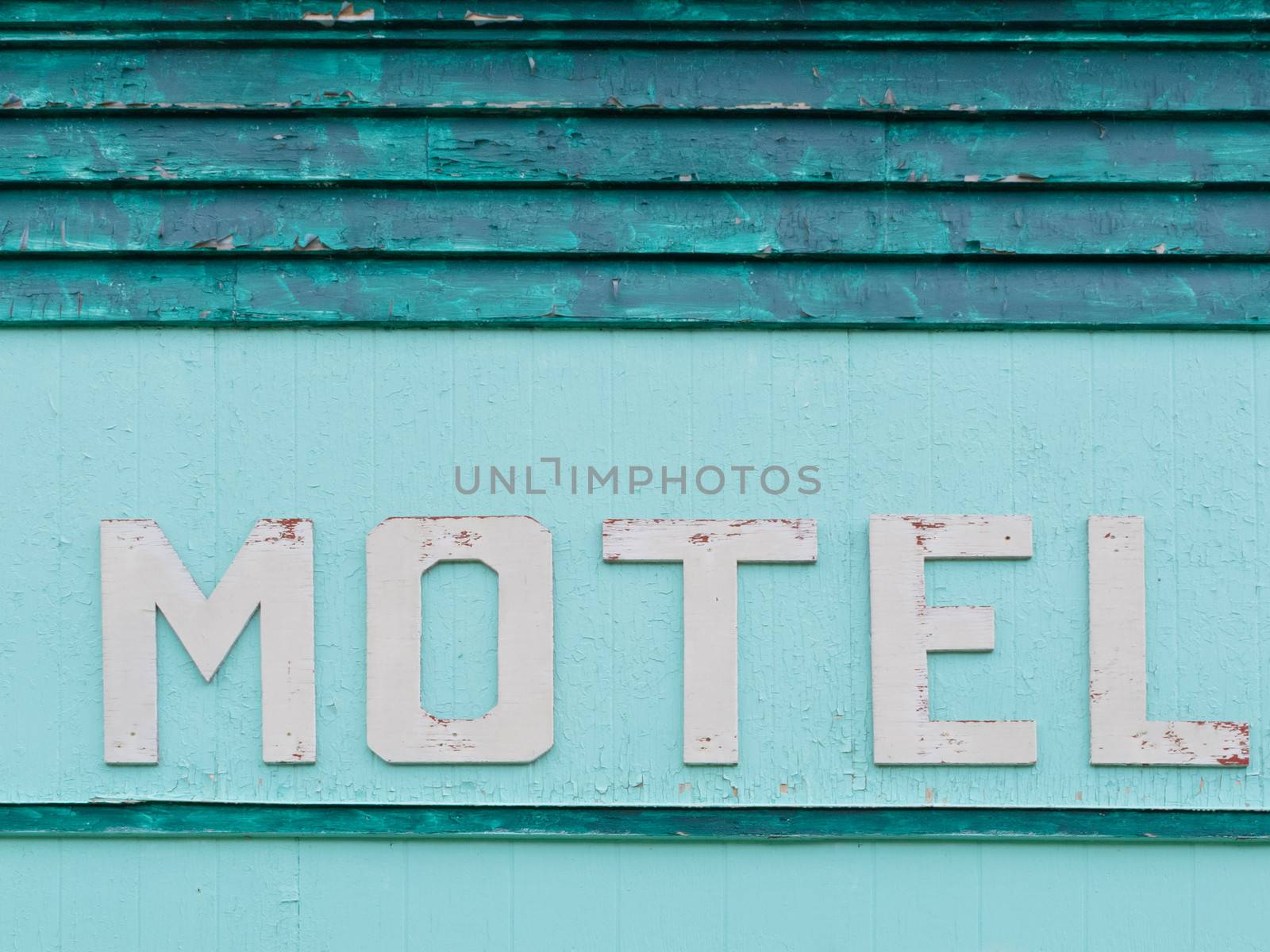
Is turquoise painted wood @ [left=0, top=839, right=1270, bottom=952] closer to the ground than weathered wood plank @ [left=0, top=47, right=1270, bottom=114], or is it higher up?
closer to the ground

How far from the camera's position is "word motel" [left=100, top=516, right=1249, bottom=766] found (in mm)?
2217

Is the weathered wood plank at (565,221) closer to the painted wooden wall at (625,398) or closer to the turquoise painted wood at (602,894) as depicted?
the painted wooden wall at (625,398)

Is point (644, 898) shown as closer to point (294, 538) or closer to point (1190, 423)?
point (294, 538)

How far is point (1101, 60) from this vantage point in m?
2.24

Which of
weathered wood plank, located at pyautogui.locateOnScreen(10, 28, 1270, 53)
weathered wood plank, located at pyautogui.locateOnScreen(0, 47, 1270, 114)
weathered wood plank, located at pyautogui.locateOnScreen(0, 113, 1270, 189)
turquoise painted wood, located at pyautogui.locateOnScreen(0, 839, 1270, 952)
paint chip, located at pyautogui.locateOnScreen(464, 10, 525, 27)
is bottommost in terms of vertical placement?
turquoise painted wood, located at pyautogui.locateOnScreen(0, 839, 1270, 952)

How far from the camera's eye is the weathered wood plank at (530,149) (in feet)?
7.40

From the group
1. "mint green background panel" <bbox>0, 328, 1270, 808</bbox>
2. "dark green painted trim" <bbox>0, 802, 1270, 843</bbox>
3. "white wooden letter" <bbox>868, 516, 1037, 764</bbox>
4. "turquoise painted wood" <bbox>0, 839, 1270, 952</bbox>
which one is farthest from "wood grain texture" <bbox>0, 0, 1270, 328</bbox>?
"turquoise painted wood" <bbox>0, 839, 1270, 952</bbox>

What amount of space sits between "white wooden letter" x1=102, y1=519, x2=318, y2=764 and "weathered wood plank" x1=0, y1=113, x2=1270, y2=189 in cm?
92

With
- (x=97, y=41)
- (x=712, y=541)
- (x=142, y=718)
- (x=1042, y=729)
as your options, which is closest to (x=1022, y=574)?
(x=1042, y=729)

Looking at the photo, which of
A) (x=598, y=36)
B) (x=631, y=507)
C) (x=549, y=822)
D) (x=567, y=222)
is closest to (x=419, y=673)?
(x=549, y=822)

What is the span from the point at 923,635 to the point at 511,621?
102 cm

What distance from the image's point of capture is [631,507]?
7.45 feet

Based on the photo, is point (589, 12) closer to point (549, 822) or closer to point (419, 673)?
point (419, 673)

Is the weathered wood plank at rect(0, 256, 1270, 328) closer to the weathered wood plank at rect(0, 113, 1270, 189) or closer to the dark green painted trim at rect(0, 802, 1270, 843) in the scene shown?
the weathered wood plank at rect(0, 113, 1270, 189)
